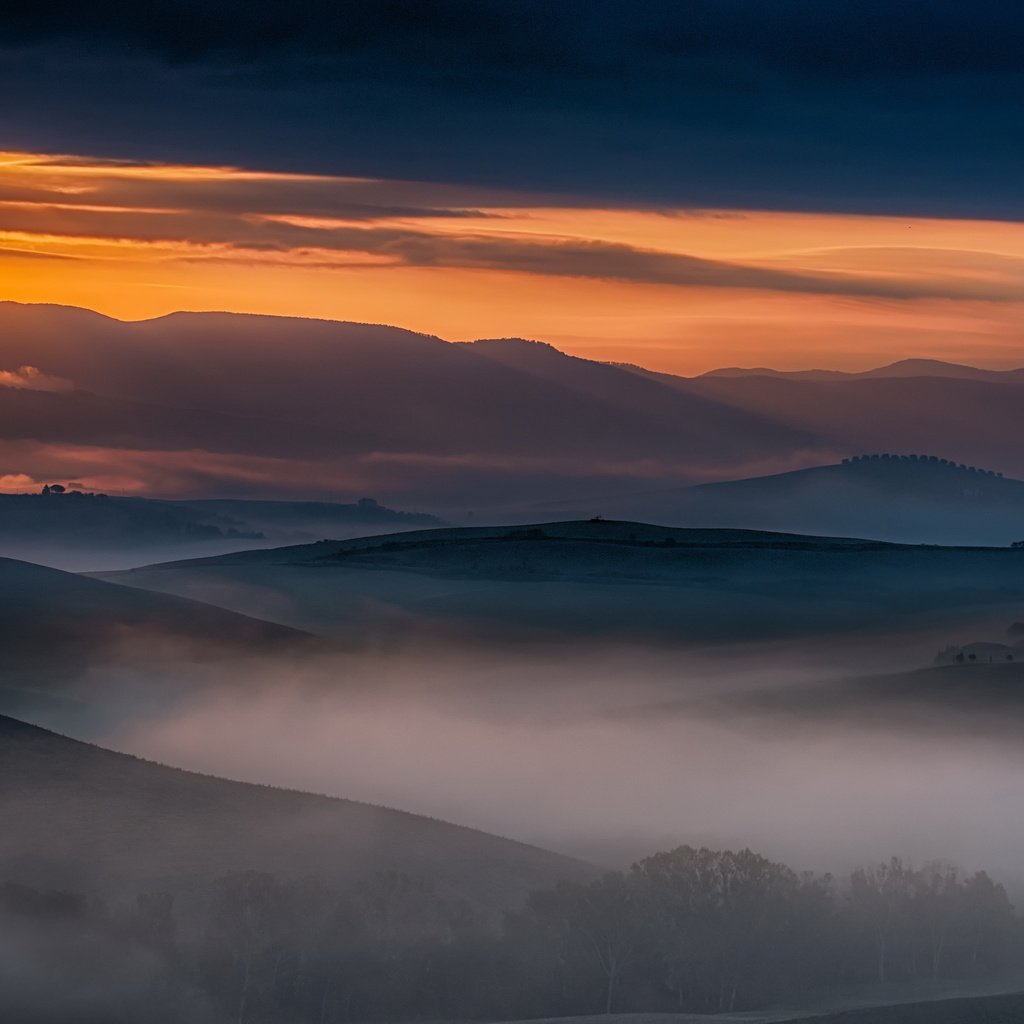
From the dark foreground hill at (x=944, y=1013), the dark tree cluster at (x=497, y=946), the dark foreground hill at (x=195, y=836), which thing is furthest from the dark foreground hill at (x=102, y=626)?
the dark foreground hill at (x=944, y=1013)

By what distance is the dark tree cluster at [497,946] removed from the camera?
64500 mm

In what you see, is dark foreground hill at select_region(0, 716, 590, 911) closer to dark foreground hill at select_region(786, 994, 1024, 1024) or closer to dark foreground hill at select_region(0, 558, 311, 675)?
dark foreground hill at select_region(786, 994, 1024, 1024)

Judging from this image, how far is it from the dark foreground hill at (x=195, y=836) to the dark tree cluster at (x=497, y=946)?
2861 mm

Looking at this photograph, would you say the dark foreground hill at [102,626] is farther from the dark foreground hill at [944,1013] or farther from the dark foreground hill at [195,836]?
the dark foreground hill at [944,1013]

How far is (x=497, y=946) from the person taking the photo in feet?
226

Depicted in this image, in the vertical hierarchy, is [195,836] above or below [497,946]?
above

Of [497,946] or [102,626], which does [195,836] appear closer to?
[497,946]

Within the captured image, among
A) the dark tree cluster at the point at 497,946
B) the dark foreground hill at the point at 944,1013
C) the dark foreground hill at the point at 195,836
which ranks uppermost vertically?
the dark foreground hill at the point at 195,836

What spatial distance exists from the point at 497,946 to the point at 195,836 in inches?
637

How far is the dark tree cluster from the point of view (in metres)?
64.5

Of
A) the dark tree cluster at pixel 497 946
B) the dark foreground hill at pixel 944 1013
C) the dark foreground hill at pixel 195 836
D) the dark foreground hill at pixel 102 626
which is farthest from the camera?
the dark foreground hill at pixel 102 626

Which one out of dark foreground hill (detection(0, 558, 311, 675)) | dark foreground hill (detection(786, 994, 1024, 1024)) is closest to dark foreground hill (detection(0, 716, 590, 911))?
dark foreground hill (detection(786, 994, 1024, 1024))

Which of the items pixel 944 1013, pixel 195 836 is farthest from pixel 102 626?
pixel 944 1013

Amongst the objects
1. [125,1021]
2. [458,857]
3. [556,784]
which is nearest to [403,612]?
[556,784]
